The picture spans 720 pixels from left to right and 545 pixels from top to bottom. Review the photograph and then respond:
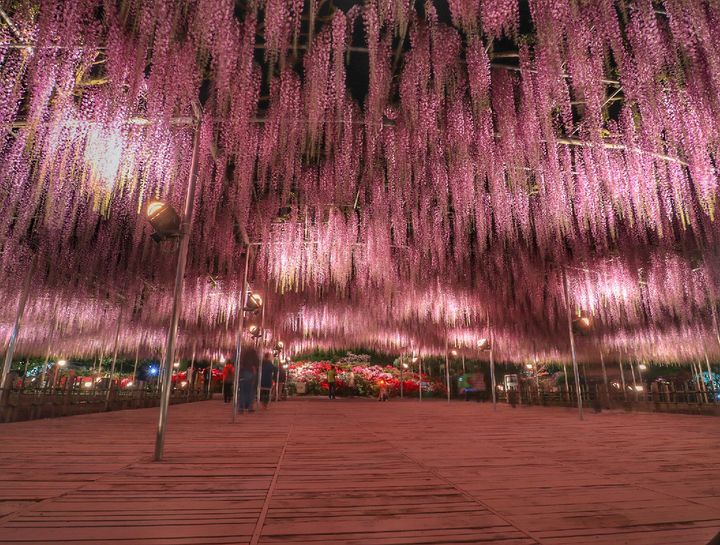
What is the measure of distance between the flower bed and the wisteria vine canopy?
9.76 m

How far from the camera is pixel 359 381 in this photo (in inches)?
798

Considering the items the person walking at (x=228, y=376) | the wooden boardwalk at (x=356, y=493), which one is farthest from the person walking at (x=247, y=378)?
the wooden boardwalk at (x=356, y=493)

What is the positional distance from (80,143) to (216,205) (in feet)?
8.04

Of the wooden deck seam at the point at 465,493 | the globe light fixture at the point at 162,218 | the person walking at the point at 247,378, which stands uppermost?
the globe light fixture at the point at 162,218

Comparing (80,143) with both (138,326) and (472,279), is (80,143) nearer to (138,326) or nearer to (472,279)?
(472,279)

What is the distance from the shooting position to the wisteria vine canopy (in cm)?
450

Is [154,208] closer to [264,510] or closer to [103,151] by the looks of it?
[264,510]

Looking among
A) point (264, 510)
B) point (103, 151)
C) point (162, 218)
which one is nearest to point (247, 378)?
point (103, 151)

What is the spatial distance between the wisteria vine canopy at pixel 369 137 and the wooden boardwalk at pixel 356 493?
3330 mm

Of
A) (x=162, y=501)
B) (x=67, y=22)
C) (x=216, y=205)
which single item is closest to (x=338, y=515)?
(x=162, y=501)

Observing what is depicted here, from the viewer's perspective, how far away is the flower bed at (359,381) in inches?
Answer: 793

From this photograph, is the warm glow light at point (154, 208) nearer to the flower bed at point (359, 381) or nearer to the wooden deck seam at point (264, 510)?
the wooden deck seam at point (264, 510)

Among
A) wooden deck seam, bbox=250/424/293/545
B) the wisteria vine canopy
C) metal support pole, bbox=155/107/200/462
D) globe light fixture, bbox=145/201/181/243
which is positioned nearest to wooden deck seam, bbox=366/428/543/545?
wooden deck seam, bbox=250/424/293/545

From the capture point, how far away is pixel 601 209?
7.83 m
